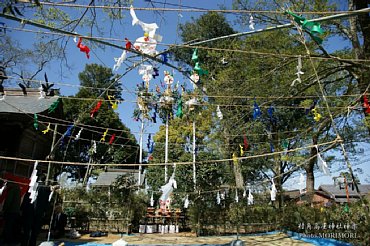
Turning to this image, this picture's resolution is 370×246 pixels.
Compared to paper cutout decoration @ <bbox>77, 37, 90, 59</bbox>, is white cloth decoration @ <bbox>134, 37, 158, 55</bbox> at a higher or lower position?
lower

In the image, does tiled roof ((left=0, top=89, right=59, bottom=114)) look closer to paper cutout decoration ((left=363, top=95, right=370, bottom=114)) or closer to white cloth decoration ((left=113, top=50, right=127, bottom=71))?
white cloth decoration ((left=113, top=50, right=127, bottom=71))

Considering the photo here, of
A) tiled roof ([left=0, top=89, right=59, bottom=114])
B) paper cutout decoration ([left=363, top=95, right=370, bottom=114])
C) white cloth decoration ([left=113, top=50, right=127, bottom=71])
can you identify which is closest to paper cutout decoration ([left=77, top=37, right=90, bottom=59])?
white cloth decoration ([left=113, top=50, right=127, bottom=71])

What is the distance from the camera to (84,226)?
12.3 metres

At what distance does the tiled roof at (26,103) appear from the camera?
→ 9.87 metres

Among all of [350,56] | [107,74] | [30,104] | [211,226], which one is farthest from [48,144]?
[107,74]

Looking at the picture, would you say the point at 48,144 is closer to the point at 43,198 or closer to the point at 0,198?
the point at 0,198

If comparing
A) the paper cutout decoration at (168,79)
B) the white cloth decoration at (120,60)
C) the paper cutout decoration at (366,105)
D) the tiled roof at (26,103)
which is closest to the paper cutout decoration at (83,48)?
the white cloth decoration at (120,60)

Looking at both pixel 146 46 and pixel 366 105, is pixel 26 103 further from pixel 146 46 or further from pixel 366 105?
pixel 366 105

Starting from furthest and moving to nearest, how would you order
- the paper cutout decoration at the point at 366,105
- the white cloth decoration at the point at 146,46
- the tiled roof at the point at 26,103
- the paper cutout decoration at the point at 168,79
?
the paper cutout decoration at the point at 168,79 < the tiled roof at the point at 26,103 < the paper cutout decoration at the point at 366,105 < the white cloth decoration at the point at 146,46

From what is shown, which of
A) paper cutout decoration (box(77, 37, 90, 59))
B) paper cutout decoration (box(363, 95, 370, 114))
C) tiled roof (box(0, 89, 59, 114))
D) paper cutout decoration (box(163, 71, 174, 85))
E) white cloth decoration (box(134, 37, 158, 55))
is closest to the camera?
white cloth decoration (box(134, 37, 158, 55))

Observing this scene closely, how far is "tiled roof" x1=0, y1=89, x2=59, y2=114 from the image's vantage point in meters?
9.87

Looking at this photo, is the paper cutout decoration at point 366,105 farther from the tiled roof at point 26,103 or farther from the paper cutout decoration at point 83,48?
the tiled roof at point 26,103

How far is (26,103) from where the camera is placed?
11.0 m

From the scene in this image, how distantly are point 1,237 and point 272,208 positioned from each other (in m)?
9.95
